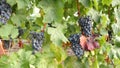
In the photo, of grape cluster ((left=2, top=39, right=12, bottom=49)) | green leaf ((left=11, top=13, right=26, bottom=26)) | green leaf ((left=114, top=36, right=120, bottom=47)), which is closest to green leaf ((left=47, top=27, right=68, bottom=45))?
green leaf ((left=11, top=13, right=26, bottom=26))

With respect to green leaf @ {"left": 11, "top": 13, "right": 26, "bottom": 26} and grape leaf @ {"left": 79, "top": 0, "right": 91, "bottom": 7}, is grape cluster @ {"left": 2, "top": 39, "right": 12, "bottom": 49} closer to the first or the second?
green leaf @ {"left": 11, "top": 13, "right": 26, "bottom": 26}

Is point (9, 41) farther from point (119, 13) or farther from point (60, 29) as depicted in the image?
point (119, 13)

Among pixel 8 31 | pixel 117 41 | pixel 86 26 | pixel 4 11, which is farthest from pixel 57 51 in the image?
pixel 117 41

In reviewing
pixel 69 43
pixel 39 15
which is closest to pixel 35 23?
pixel 39 15

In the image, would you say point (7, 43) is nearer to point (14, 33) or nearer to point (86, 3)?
point (14, 33)

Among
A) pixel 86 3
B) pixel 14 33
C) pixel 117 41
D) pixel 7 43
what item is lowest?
pixel 117 41

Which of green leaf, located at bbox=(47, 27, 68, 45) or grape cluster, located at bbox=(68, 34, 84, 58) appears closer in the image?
green leaf, located at bbox=(47, 27, 68, 45)

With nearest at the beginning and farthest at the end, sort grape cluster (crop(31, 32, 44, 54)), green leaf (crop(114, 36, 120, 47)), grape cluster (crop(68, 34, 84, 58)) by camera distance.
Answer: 1. grape cluster (crop(31, 32, 44, 54))
2. grape cluster (crop(68, 34, 84, 58))
3. green leaf (crop(114, 36, 120, 47))

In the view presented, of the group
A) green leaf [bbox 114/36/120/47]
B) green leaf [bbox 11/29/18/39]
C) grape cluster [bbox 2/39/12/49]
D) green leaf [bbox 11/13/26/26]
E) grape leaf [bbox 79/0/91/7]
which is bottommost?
green leaf [bbox 114/36/120/47]

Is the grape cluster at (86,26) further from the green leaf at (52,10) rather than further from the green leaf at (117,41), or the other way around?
the green leaf at (117,41)
